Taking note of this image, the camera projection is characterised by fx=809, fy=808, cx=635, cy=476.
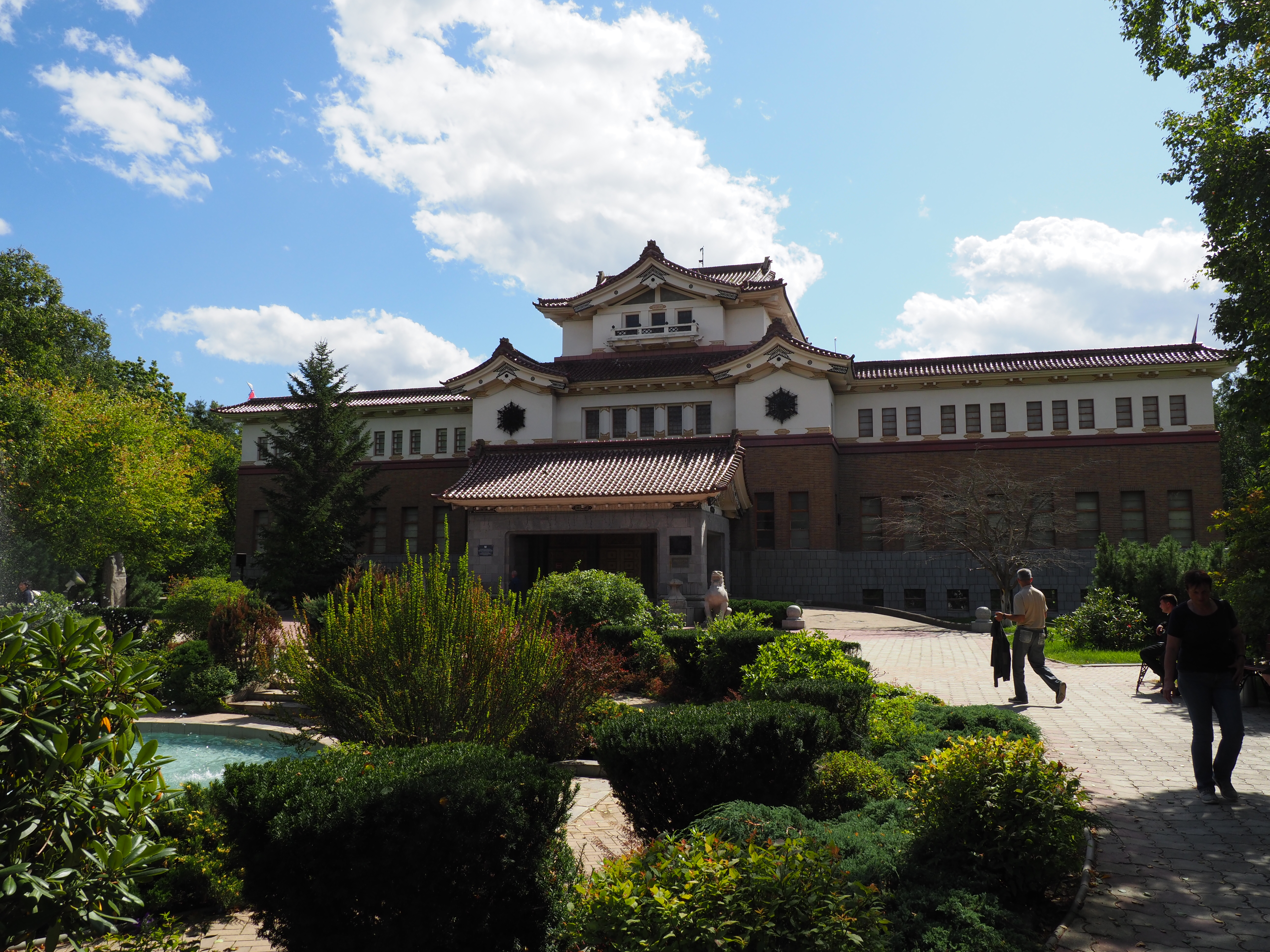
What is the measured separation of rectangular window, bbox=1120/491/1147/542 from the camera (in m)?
30.4

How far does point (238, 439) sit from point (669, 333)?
32.7 metres

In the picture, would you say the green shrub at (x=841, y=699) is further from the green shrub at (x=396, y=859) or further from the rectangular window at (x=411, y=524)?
the rectangular window at (x=411, y=524)

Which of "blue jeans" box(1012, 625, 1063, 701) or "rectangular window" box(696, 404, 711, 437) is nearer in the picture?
"blue jeans" box(1012, 625, 1063, 701)

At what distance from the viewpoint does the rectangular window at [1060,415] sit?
104 feet

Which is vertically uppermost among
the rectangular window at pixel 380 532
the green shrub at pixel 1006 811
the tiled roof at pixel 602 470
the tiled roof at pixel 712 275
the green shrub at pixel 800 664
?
the tiled roof at pixel 712 275

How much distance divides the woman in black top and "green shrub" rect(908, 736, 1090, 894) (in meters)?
2.78

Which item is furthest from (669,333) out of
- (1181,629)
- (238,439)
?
(238,439)

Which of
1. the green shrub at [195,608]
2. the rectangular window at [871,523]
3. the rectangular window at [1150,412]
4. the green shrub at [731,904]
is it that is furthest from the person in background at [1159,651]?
the rectangular window at [1150,412]

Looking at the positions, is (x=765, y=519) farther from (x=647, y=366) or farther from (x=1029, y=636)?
(x=1029, y=636)

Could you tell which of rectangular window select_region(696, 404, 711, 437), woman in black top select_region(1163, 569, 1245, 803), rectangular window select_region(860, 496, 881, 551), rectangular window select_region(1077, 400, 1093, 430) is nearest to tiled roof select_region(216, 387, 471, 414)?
rectangular window select_region(696, 404, 711, 437)

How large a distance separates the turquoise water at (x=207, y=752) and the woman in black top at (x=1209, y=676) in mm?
9385

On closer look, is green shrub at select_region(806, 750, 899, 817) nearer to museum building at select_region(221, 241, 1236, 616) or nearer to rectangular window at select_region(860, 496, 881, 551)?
museum building at select_region(221, 241, 1236, 616)

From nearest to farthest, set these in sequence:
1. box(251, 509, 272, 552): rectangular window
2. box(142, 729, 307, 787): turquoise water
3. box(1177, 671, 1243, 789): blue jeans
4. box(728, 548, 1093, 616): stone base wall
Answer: box(1177, 671, 1243, 789): blue jeans, box(142, 729, 307, 787): turquoise water, box(728, 548, 1093, 616): stone base wall, box(251, 509, 272, 552): rectangular window

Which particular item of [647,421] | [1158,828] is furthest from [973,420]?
[1158,828]
